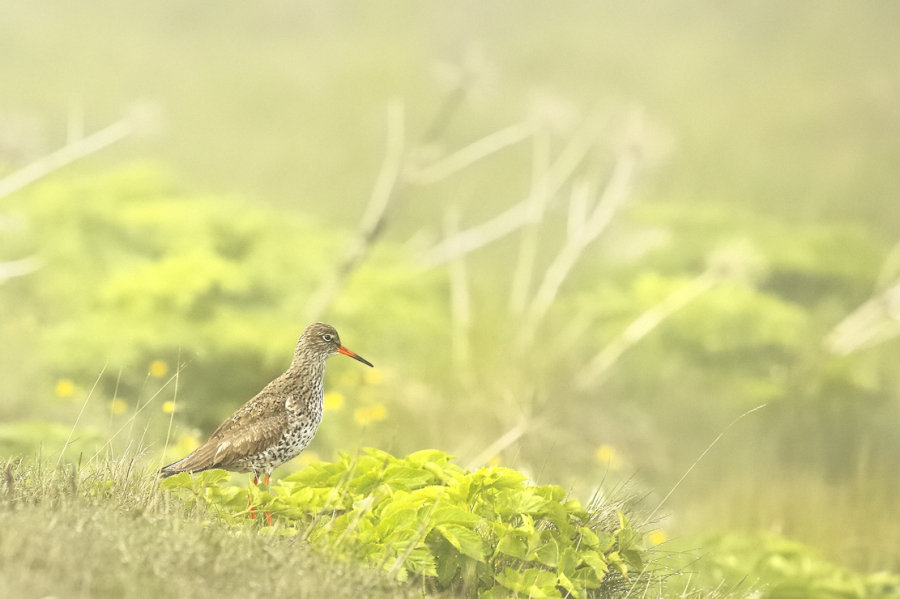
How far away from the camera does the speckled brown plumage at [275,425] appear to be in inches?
154

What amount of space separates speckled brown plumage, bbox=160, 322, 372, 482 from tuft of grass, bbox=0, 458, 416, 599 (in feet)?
1.03

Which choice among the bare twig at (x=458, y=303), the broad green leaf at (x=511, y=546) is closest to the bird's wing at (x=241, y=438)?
the broad green leaf at (x=511, y=546)

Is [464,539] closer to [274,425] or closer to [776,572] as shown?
[274,425]

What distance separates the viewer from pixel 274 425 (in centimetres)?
393

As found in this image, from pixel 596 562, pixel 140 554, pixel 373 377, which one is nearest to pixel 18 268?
pixel 373 377

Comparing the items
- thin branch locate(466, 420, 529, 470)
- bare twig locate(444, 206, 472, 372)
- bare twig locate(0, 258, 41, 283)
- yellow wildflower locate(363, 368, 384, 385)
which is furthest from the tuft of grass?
bare twig locate(0, 258, 41, 283)

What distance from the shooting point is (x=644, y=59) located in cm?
1021

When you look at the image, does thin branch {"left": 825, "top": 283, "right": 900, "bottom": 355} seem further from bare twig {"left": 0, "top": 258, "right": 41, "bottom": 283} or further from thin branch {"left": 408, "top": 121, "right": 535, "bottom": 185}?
bare twig {"left": 0, "top": 258, "right": 41, "bottom": 283}

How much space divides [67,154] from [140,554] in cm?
781

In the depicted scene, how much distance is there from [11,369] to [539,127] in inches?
215

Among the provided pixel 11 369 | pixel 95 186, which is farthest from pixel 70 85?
pixel 11 369

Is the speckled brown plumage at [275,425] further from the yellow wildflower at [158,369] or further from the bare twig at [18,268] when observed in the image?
the bare twig at [18,268]

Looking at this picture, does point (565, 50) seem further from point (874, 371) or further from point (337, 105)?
point (874, 371)

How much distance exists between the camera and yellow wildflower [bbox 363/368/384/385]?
805 centimetres
